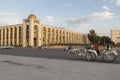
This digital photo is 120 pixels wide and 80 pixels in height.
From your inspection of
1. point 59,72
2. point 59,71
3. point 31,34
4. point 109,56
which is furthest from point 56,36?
point 59,72

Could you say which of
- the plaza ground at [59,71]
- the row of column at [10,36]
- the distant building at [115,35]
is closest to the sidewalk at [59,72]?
the plaza ground at [59,71]

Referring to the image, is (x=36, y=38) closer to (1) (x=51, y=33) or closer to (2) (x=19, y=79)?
(1) (x=51, y=33)

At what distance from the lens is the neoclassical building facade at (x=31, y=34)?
428 feet

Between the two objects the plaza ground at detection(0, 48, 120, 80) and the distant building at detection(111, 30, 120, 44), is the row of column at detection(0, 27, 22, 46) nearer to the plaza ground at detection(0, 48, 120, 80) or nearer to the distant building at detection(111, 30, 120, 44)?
the distant building at detection(111, 30, 120, 44)

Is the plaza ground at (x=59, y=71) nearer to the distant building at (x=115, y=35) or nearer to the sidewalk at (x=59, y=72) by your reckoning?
the sidewalk at (x=59, y=72)

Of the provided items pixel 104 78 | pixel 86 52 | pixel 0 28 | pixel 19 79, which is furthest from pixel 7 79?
pixel 0 28

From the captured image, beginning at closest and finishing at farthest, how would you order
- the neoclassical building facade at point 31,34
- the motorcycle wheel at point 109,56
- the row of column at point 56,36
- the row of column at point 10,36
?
the motorcycle wheel at point 109,56
the neoclassical building facade at point 31,34
the row of column at point 10,36
the row of column at point 56,36

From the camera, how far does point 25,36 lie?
13225cm

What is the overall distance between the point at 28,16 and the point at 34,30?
28.6 feet

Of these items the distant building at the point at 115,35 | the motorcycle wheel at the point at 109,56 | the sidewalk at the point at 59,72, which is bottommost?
the sidewalk at the point at 59,72

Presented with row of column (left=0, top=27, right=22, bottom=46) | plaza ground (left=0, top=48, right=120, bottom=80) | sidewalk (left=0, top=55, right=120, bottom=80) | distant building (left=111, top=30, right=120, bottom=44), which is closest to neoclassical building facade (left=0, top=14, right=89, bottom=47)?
row of column (left=0, top=27, right=22, bottom=46)

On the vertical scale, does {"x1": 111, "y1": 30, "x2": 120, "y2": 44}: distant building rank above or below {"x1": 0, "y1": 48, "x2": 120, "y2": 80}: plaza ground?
above

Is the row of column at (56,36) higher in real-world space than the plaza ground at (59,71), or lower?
higher

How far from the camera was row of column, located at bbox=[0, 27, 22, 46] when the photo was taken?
138375mm
